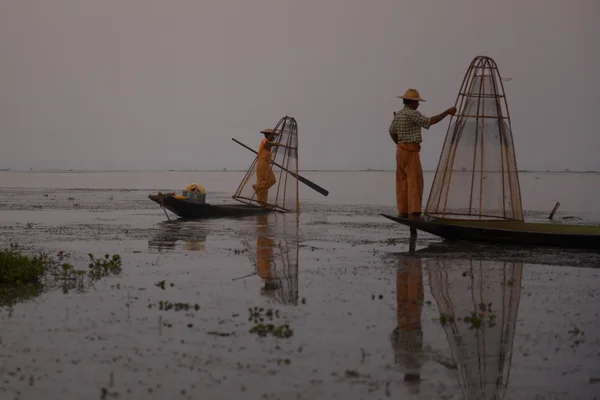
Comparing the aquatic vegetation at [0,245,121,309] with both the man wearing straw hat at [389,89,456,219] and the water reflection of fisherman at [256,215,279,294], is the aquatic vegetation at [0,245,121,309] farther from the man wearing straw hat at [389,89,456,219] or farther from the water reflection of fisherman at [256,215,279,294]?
the man wearing straw hat at [389,89,456,219]

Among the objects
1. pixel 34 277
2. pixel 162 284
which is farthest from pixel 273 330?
pixel 34 277

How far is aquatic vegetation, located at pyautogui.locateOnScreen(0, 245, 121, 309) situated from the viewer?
28.7 feet

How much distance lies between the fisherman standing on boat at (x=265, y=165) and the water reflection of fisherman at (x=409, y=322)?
40.8ft

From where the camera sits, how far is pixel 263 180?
23.6 m

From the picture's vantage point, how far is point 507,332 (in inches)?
268

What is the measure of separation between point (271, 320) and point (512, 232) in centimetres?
802

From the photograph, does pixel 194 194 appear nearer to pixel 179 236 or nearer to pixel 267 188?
pixel 267 188

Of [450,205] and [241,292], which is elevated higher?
[450,205]

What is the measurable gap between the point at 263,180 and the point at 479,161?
929cm

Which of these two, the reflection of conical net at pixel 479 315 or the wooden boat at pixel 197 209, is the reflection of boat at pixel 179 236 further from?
the reflection of conical net at pixel 479 315

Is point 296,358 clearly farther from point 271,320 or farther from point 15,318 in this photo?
point 15,318

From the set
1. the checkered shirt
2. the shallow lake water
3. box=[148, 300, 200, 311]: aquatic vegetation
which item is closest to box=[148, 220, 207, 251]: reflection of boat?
the shallow lake water

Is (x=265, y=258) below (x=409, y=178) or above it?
below

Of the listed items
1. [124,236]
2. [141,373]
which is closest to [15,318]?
[141,373]
